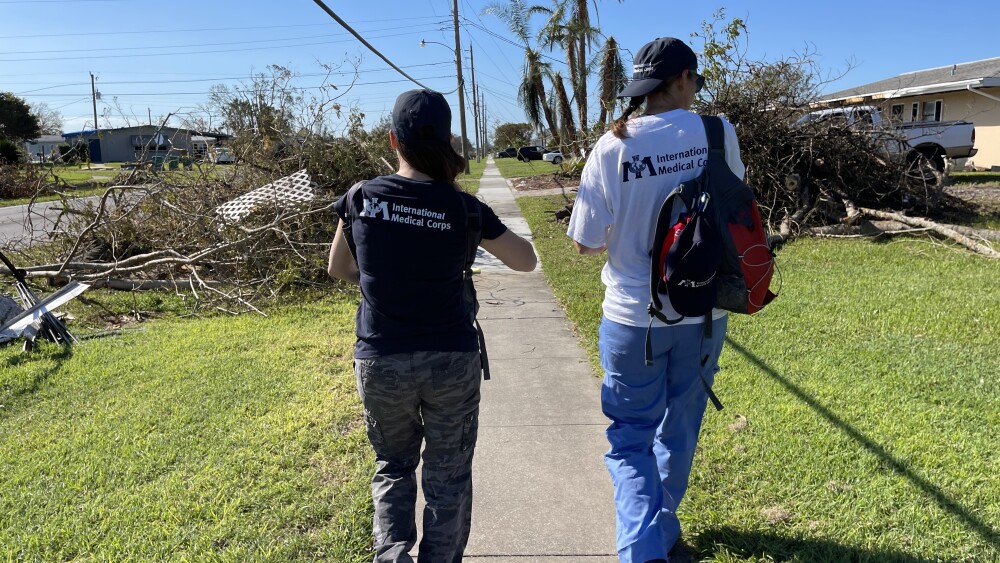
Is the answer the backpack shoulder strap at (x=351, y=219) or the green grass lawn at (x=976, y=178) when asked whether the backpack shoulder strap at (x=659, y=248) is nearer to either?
the backpack shoulder strap at (x=351, y=219)

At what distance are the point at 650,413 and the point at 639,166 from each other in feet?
3.02

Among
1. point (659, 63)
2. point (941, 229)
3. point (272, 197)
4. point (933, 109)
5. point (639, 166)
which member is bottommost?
point (941, 229)

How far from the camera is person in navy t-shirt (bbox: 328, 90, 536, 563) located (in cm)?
223

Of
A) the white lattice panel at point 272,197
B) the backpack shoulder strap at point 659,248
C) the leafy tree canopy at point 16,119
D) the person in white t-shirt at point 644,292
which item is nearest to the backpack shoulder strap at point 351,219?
the person in white t-shirt at point 644,292

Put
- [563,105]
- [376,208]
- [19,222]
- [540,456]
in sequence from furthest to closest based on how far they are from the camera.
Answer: [563,105], [19,222], [540,456], [376,208]

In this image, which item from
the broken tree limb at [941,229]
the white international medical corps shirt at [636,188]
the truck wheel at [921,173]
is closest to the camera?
the white international medical corps shirt at [636,188]

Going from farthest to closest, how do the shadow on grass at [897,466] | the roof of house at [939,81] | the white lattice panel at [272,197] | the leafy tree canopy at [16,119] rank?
the leafy tree canopy at [16,119]
the roof of house at [939,81]
the white lattice panel at [272,197]
the shadow on grass at [897,466]

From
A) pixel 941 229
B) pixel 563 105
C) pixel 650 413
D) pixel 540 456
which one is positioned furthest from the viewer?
pixel 563 105

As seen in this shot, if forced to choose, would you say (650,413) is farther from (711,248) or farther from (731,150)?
(731,150)

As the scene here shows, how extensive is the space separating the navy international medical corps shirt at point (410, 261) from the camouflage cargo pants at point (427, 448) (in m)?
0.09

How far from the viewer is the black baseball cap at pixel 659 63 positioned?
2455mm

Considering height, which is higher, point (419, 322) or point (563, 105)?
point (563, 105)

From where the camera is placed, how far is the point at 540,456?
3.81 m

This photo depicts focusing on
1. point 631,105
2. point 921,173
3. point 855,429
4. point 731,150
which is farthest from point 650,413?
point 921,173
